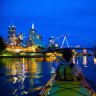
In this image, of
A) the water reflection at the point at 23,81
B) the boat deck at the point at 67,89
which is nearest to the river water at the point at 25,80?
the water reflection at the point at 23,81

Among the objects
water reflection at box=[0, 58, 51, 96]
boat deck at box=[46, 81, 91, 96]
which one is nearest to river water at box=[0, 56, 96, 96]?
water reflection at box=[0, 58, 51, 96]

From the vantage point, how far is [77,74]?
11648 mm

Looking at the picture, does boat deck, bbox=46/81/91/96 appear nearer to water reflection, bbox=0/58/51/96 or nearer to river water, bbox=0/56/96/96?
river water, bbox=0/56/96/96

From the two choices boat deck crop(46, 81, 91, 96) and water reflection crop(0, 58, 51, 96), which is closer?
boat deck crop(46, 81, 91, 96)

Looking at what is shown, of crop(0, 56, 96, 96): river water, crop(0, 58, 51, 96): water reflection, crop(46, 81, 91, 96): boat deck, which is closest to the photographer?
crop(46, 81, 91, 96): boat deck

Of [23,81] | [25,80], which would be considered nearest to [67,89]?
[23,81]

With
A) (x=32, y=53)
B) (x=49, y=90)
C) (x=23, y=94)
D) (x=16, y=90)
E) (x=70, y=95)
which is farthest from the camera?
(x=32, y=53)

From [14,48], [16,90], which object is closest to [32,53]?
[14,48]

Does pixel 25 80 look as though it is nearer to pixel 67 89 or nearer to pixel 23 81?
pixel 23 81

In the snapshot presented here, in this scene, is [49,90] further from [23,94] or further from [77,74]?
[23,94]

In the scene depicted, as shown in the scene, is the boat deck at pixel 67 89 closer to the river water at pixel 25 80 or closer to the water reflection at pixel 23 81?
the river water at pixel 25 80

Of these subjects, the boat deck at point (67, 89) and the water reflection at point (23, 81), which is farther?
the water reflection at point (23, 81)

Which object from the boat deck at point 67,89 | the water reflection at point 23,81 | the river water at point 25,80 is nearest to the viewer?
the boat deck at point 67,89

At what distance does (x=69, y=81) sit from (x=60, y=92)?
41.2 inches
